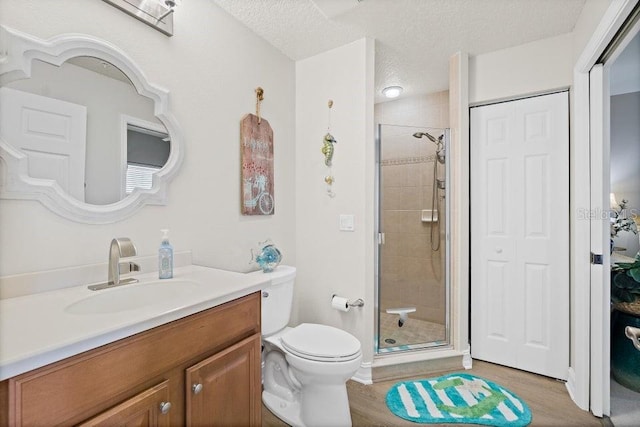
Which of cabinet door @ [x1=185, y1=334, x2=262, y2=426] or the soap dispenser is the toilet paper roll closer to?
cabinet door @ [x1=185, y1=334, x2=262, y2=426]

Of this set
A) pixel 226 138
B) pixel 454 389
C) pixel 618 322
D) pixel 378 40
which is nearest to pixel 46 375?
pixel 226 138

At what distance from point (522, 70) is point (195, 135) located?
88.6 inches

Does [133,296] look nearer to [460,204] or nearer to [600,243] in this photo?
[460,204]

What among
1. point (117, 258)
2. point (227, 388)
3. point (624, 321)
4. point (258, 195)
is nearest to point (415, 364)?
point (624, 321)

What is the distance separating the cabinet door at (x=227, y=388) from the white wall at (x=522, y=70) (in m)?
2.30

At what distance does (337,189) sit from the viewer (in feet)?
7.07

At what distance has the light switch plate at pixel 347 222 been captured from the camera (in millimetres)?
2090

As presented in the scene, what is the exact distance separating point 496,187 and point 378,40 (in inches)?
53.8

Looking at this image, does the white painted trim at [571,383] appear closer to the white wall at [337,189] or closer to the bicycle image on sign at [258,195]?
A: the white wall at [337,189]

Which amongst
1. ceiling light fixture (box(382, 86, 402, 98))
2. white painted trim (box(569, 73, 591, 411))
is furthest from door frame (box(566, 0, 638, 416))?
ceiling light fixture (box(382, 86, 402, 98))

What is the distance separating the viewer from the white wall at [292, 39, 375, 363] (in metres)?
2.04

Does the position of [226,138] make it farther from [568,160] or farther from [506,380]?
[506,380]

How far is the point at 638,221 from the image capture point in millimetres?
1339

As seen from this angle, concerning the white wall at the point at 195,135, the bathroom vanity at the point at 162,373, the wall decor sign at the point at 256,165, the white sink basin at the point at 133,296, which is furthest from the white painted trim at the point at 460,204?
the white sink basin at the point at 133,296
